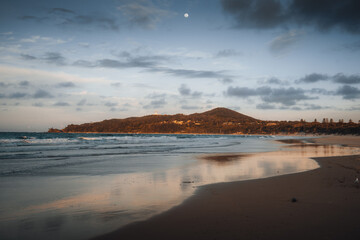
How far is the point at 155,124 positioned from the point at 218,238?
7457 inches

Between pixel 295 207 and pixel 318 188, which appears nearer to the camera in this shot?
pixel 295 207

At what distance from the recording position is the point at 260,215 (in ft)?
16.8

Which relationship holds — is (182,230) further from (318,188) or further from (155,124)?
(155,124)

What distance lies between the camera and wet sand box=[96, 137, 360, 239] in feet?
14.0

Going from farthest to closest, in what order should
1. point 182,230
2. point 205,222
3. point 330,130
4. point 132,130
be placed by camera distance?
point 132,130 → point 330,130 → point 205,222 → point 182,230

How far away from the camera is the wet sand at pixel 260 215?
425 centimetres

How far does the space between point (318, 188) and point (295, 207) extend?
2457 mm

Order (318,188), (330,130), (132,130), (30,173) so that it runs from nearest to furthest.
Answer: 1. (318,188)
2. (30,173)
3. (330,130)
4. (132,130)

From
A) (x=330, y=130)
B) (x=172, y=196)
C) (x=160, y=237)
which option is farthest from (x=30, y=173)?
(x=330, y=130)

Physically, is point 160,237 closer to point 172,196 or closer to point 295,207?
point 172,196

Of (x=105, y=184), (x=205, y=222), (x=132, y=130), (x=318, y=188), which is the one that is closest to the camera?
(x=205, y=222)

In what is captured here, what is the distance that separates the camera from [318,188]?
7.56 m

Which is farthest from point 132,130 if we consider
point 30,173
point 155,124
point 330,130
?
point 30,173

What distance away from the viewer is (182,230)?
4.47m
